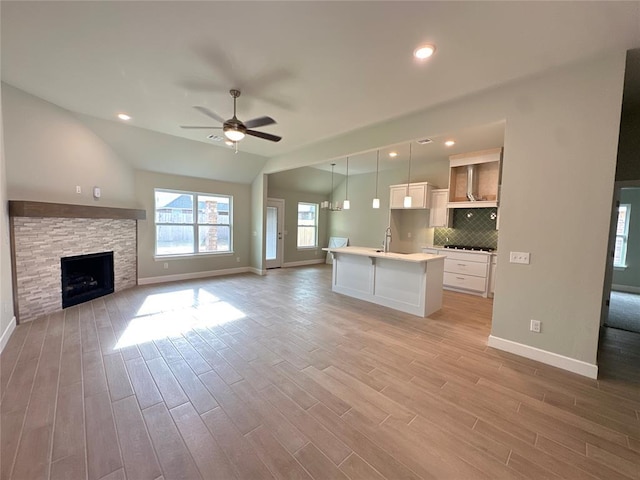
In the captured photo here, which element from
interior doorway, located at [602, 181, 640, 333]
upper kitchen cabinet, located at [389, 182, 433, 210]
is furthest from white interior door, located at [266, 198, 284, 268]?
interior doorway, located at [602, 181, 640, 333]

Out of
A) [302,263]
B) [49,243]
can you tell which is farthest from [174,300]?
[302,263]

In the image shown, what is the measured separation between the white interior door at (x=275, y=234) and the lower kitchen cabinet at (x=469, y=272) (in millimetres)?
4542

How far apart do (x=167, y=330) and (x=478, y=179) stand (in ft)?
20.1

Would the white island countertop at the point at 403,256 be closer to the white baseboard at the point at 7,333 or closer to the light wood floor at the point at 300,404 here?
the light wood floor at the point at 300,404

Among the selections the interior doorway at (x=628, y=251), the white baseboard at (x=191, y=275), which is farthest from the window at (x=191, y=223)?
the interior doorway at (x=628, y=251)

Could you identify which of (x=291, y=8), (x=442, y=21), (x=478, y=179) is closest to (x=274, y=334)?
(x=291, y=8)

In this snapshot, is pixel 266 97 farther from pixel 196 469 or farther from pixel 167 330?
pixel 196 469

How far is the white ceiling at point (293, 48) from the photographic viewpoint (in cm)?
189

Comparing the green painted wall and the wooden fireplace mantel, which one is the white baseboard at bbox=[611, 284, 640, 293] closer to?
the green painted wall

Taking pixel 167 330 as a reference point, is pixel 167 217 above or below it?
above

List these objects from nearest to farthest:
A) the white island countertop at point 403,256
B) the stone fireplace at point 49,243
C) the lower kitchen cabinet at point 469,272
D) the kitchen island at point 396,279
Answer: the stone fireplace at point 49,243
the white island countertop at point 403,256
the kitchen island at point 396,279
the lower kitchen cabinet at point 469,272

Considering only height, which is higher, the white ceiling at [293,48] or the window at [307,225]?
the white ceiling at [293,48]

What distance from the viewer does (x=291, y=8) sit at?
187 centimetres

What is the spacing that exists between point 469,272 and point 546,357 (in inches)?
115
